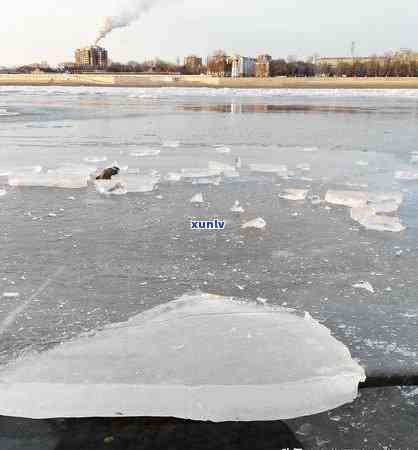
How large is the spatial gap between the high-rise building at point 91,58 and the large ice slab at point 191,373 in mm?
126039

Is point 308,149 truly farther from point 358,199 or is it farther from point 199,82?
point 199,82

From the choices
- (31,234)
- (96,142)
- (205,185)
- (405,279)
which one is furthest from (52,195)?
(96,142)

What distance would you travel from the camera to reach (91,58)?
12306cm

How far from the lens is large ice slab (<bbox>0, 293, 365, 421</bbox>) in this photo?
208 centimetres

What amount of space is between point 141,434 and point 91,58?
132 metres

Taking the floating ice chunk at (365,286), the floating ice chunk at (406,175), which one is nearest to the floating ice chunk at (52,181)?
the floating ice chunk at (365,286)

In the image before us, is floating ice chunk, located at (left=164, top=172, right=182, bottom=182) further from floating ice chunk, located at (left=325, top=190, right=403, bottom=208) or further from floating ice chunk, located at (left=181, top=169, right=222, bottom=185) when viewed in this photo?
floating ice chunk, located at (left=325, top=190, right=403, bottom=208)

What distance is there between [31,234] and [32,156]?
5.07m

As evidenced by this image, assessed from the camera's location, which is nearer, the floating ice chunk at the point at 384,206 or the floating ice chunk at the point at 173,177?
the floating ice chunk at the point at 384,206

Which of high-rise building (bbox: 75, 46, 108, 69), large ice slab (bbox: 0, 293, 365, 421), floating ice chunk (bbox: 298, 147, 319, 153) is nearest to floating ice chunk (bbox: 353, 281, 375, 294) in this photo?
large ice slab (bbox: 0, 293, 365, 421)

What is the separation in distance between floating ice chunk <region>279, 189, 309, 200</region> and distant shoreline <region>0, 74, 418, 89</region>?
214ft

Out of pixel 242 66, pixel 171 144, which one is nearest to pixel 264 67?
pixel 242 66

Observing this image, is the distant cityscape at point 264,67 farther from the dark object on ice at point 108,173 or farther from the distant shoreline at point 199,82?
the dark object on ice at point 108,173

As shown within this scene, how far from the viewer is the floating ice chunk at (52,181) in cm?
640
